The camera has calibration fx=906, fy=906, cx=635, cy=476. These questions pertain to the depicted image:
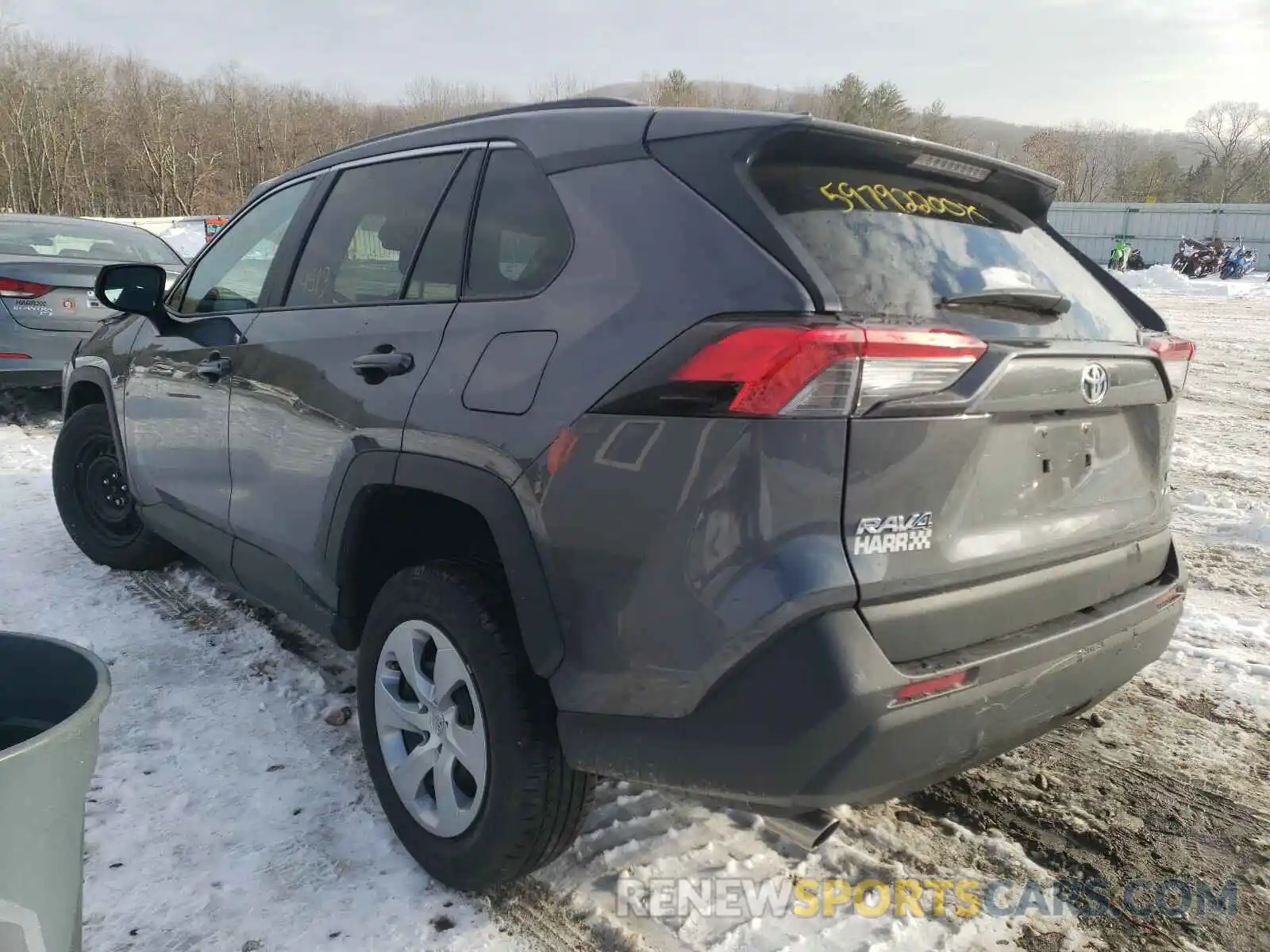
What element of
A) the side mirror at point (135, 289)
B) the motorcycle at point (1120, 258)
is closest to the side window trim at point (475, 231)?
the side mirror at point (135, 289)

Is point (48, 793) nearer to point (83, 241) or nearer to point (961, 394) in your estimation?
point (961, 394)

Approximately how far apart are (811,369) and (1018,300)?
2.42 feet

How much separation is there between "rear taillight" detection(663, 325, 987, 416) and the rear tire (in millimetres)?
3785

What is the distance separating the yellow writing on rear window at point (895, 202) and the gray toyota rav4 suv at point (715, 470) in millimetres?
11

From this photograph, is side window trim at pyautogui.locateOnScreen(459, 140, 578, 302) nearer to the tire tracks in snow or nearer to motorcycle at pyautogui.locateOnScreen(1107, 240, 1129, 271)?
the tire tracks in snow

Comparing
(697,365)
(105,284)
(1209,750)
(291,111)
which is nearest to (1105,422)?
(697,365)

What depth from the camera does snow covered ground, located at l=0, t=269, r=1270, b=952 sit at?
216cm

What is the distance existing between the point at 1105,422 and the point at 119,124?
66129 mm

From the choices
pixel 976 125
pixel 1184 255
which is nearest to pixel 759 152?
pixel 1184 255

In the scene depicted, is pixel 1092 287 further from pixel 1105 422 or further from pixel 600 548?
pixel 600 548

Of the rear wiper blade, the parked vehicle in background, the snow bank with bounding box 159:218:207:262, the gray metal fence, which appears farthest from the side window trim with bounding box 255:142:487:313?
the gray metal fence

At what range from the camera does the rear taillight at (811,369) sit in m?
1.63

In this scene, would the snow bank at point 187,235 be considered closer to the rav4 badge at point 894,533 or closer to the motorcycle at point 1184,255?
the rav4 badge at point 894,533

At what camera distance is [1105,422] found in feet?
6.98
